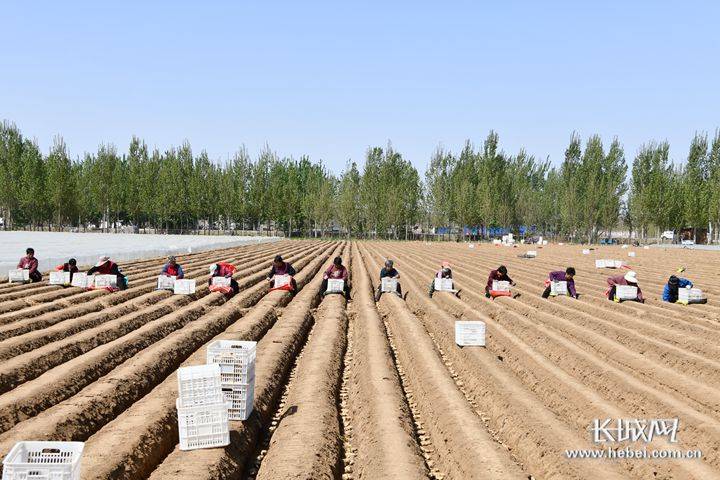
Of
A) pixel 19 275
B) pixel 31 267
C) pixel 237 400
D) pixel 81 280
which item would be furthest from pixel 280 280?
pixel 237 400

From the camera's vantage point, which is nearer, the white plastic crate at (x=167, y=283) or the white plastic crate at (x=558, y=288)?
the white plastic crate at (x=167, y=283)

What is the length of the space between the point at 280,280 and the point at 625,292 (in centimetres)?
853

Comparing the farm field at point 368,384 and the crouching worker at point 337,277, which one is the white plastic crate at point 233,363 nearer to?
the farm field at point 368,384

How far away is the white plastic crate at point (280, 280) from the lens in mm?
15516

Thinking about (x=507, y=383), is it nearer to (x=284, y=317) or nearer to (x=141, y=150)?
(x=284, y=317)

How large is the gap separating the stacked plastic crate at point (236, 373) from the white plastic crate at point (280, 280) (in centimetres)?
968

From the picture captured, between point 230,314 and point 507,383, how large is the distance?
20.9 feet

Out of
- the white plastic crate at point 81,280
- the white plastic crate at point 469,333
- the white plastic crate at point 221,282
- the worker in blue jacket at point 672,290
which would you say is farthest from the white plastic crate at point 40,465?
the worker in blue jacket at point 672,290

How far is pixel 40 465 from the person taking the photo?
3.54 meters

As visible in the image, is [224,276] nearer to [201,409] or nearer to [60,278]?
[60,278]

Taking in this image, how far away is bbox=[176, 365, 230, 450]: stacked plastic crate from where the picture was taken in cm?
484


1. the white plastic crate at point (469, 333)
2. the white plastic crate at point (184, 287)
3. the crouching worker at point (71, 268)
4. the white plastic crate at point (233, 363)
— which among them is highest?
the crouching worker at point (71, 268)

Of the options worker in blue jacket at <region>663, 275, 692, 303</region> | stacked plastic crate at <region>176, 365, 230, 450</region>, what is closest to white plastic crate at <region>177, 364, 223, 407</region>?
stacked plastic crate at <region>176, 365, 230, 450</region>

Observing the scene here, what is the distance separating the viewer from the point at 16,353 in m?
8.09
